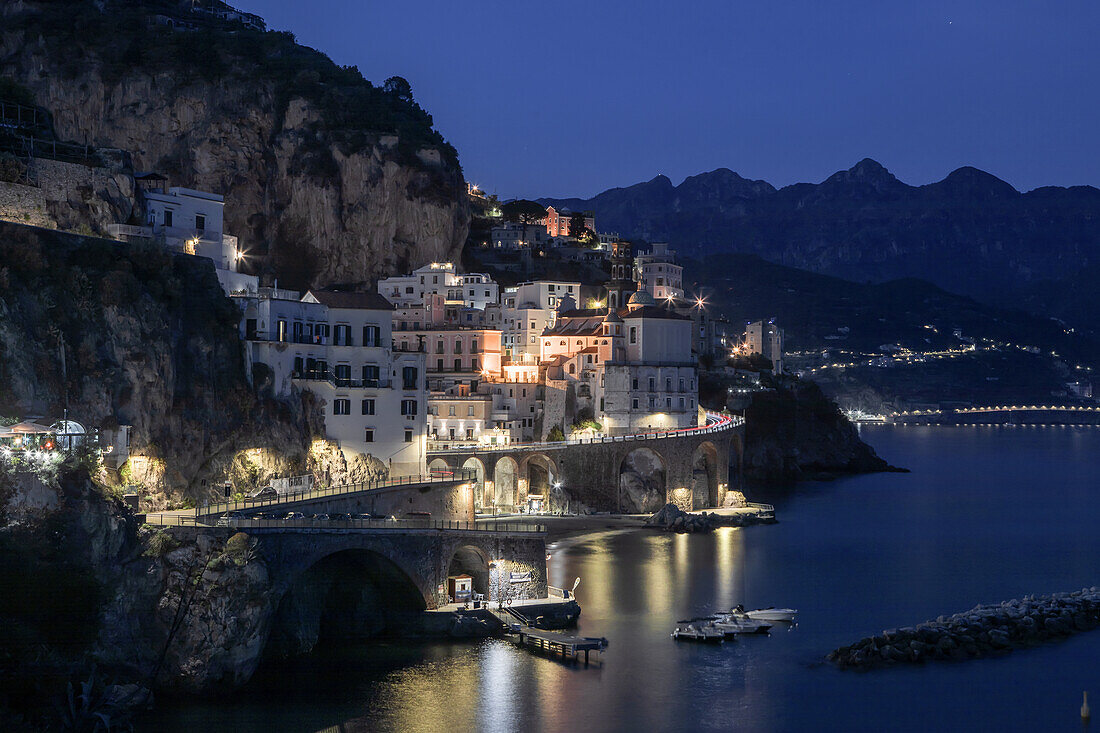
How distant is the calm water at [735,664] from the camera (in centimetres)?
4016

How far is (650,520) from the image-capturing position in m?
79.6

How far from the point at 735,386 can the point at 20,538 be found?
303 ft

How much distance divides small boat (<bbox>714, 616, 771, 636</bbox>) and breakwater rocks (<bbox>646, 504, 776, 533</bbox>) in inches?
A: 984

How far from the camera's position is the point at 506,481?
80.3m

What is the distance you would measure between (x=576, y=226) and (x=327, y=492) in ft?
351

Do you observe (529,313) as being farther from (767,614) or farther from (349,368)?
(767,614)

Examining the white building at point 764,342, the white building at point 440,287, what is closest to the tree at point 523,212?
the white building at point 764,342

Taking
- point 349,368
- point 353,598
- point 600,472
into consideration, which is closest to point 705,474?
point 600,472

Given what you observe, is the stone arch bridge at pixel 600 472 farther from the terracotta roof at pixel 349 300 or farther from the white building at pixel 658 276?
the white building at pixel 658 276

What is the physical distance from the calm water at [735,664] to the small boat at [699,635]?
59cm

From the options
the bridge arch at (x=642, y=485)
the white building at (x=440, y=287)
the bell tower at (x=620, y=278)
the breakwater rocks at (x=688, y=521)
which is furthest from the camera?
the bell tower at (x=620, y=278)

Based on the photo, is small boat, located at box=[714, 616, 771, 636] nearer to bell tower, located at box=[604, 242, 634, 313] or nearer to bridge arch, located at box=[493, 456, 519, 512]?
bridge arch, located at box=[493, 456, 519, 512]

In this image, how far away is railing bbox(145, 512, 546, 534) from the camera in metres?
42.4

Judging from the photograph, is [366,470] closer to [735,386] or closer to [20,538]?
[20,538]
